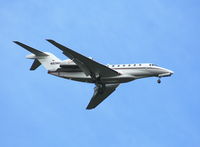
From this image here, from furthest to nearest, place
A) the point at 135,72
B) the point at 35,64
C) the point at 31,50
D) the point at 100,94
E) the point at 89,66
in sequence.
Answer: the point at 35,64, the point at 100,94, the point at 31,50, the point at 135,72, the point at 89,66

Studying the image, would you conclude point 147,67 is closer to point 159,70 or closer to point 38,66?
point 159,70

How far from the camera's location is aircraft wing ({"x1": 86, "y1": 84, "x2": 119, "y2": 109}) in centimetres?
4656

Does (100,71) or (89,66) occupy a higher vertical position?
(89,66)

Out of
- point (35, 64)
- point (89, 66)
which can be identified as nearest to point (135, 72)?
point (89, 66)

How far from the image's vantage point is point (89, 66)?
4319cm

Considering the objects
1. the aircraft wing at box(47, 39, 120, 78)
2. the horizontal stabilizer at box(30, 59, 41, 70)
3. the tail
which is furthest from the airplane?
the horizontal stabilizer at box(30, 59, 41, 70)

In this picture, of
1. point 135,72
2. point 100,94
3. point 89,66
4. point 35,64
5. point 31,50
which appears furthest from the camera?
point 35,64

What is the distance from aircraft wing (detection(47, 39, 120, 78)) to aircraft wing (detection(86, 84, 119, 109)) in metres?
2.87

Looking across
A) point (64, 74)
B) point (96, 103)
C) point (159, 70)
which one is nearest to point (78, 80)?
point (64, 74)

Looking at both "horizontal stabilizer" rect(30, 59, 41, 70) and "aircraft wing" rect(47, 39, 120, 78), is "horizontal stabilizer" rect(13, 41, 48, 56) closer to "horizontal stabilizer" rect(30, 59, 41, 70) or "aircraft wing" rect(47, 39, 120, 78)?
"horizontal stabilizer" rect(30, 59, 41, 70)

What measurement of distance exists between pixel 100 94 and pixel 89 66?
16.5 ft

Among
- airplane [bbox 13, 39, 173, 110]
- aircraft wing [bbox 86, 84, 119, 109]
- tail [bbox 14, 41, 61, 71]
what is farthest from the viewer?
tail [bbox 14, 41, 61, 71]

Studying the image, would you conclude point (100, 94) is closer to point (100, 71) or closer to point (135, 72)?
point (100, 71)

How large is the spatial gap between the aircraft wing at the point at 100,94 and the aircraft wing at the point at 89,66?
2875mm
